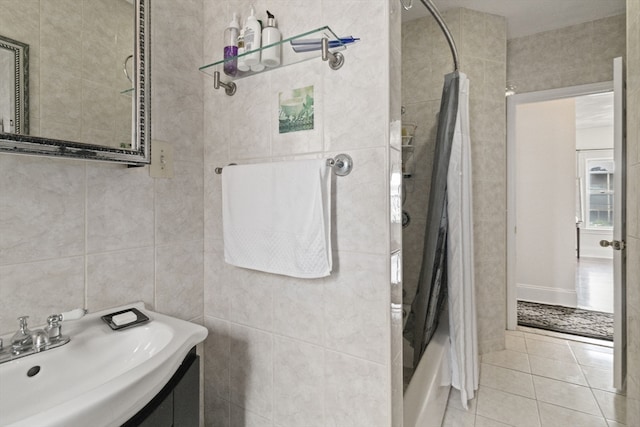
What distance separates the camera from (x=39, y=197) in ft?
2.89

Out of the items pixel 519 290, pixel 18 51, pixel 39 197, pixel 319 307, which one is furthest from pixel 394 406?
pixel 519 290

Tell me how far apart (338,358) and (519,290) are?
365 centimetres

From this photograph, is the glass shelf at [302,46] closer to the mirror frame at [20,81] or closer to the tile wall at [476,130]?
the mirror frame at [20,81]

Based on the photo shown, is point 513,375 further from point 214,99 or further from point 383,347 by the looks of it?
point 214,99

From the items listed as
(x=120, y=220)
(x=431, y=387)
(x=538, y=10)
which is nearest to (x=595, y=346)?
(x=431, y=387)

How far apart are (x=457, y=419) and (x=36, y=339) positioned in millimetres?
2003

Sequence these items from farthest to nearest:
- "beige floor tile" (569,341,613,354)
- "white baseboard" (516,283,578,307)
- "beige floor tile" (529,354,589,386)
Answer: "white baseboard" (516,283,578,307)
"beige floor tile" (569,341,613,354)
"beige floor tile" (529,354,589,386)

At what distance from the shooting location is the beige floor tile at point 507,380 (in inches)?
79.5

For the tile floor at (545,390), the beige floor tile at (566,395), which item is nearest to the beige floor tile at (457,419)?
the tile floor at (545,390)

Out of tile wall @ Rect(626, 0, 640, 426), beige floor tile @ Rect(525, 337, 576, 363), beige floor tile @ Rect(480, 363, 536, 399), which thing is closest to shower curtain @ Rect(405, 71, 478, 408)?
beige floor tile @ Rect(480, 363, 536, 399)

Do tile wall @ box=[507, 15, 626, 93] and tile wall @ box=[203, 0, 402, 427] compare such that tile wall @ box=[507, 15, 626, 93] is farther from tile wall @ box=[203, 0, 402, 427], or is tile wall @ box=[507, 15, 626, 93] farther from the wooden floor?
tile wall @ box=[203, 0, 402, 427]

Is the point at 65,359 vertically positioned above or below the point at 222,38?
below

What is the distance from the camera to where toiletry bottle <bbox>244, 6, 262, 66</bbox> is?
1.11m

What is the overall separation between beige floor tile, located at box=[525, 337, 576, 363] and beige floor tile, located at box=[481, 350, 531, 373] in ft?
0.43
